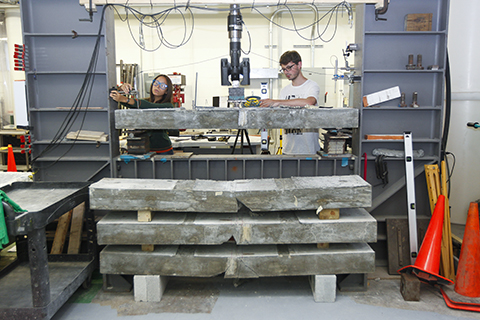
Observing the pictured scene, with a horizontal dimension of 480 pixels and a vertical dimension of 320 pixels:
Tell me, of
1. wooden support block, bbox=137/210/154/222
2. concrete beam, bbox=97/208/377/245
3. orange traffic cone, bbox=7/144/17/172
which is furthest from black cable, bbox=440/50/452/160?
orange traffic cone, bbox=7/144/17/172

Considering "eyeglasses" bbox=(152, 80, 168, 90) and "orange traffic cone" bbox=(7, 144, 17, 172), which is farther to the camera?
"orange traffic cone" bbox=(7, 144, 17, 172)

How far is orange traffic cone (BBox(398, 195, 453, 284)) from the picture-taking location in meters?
2.88

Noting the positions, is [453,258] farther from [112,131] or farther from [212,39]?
[212,39]

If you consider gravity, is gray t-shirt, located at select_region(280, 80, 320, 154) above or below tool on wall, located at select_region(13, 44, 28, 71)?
below

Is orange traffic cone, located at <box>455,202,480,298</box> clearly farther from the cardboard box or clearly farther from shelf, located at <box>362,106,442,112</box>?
the cardboard box

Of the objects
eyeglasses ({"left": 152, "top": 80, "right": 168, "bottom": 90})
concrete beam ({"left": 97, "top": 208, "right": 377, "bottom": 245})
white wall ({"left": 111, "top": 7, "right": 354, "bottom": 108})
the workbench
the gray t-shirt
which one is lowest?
concrete beam ({"left": 97, "top": 208, "right": 377, "bottom": 245})

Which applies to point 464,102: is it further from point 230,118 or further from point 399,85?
point 230,118

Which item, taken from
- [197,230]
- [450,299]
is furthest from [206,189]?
[450,299]

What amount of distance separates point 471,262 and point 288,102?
2010mm

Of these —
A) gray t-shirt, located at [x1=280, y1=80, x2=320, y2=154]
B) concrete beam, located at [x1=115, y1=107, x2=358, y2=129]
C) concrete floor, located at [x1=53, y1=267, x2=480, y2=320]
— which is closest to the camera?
concrete floor, located at [x1=53, y1=267, x2=480, y2=320]

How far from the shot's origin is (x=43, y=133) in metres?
3.52

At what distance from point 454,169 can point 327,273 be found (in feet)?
7.13

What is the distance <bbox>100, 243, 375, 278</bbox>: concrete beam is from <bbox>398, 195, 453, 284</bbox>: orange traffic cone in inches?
17.6

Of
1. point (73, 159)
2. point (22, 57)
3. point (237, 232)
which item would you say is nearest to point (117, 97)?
point (73, 159)
